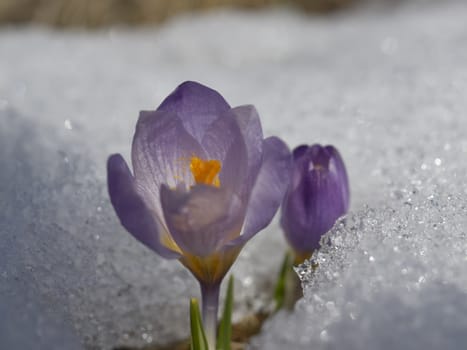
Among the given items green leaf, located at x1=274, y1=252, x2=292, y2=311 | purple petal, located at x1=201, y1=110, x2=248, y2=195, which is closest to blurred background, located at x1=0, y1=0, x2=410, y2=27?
green leaf, located at x1=274, y1=252, x2=292, y2=311

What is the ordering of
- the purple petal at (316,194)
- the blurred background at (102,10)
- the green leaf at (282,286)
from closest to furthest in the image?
1. the purple petal at (316,194)
2. the green leaf at (282,286)
3. the blurred background at (102,10)

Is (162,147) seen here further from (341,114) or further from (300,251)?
(341,114)

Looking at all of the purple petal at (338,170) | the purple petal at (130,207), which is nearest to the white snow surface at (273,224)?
the purple petal at (338,170)

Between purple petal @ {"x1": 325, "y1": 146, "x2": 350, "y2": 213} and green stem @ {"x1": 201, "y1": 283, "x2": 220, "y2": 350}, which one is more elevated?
purple petal @ {"x1": 325, "y1": 146, "x2": 350, "y2": 213}

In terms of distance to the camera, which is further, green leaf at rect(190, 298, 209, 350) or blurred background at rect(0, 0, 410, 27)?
blurred background at rect(0, 0, 410, 27)

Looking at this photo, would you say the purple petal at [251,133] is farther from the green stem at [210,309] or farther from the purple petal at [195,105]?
the green stem at [210,309]

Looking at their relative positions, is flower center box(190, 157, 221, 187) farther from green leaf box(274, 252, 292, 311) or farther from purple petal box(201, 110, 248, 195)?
green leaf box(274, 252, 292, 311)

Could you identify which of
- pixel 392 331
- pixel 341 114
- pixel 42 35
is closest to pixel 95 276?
pixel 392 331
